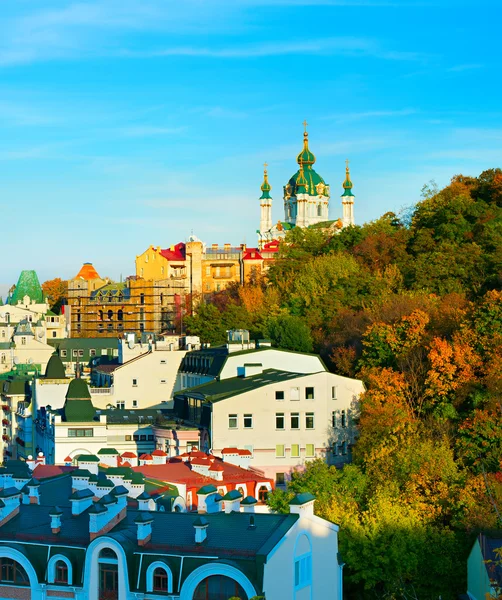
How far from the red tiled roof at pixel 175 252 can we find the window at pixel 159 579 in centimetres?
11608

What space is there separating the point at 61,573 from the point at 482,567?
46.4ft

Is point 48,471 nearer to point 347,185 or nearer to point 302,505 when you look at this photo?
point 302,505

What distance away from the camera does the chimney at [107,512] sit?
3959cm

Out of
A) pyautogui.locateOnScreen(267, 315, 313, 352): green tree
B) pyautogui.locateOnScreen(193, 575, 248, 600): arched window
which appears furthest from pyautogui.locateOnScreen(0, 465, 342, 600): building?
pyautogui.locateOnScreen(267, 315, 313, 352): green tree

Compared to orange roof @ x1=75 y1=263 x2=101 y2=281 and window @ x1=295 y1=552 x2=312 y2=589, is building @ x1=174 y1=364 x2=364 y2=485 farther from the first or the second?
orange roof @ x1=75 y1=263 x2=101 y2=281

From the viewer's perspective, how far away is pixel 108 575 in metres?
39.2

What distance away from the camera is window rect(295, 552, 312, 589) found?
129 ft

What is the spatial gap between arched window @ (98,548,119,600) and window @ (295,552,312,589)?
5012mm

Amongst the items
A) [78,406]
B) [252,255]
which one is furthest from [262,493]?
[252,255]

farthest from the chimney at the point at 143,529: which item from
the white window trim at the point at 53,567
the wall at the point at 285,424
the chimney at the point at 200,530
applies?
the wall at the point at 285,424

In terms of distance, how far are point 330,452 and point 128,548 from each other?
3106cm

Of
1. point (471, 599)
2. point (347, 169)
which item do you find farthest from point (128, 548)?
point (347, 169)

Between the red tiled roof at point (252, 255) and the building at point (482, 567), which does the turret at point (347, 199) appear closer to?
the red tiled roof at point (252, 255)

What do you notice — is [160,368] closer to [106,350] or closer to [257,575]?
[106,350]
